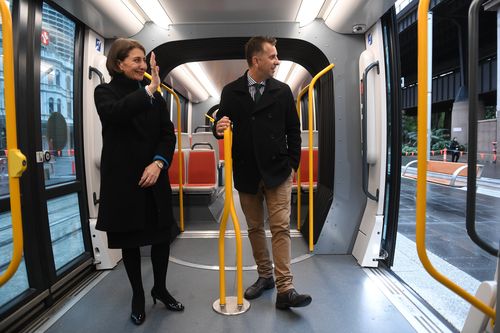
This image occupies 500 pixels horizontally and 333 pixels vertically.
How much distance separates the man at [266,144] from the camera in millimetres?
2195

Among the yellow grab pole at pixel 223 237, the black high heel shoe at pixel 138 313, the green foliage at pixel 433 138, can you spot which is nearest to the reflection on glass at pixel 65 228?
the black high heel shoe at pixel 138 313

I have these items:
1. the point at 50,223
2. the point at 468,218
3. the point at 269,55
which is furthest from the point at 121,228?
the point at 468,218

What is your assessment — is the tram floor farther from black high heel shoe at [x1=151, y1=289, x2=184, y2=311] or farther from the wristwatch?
the wristwatch

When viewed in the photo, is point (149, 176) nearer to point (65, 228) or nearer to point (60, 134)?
point (60, 134)

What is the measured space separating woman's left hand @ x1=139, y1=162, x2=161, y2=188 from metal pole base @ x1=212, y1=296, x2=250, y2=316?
1.00 meters

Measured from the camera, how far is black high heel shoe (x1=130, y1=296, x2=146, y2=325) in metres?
2.09

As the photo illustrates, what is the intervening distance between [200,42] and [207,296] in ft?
8.17

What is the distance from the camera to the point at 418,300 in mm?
2375

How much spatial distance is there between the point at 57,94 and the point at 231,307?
7.14ft

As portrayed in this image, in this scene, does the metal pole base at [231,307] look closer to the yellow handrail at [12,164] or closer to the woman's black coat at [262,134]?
the woman's black coat at [262,134]

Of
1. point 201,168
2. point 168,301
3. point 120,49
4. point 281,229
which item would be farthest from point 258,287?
point 201,168

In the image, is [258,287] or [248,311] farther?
[258,287]

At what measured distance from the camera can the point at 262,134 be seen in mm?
2207

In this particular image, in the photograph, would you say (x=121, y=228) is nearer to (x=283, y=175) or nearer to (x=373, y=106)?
(x=283, y=175)
